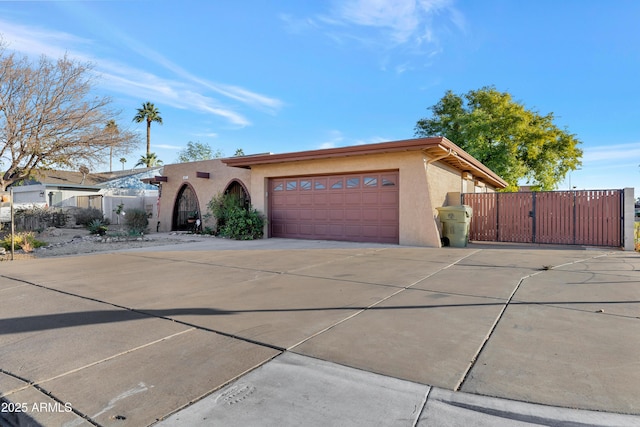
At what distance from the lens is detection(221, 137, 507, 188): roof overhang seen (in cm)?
1113

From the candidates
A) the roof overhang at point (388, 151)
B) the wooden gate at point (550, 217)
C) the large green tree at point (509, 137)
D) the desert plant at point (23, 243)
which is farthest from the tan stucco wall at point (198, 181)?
the large green tree at point (509, 137)

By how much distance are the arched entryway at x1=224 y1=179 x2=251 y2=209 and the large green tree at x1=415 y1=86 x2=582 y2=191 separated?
1609cm

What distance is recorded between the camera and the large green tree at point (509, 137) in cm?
2481

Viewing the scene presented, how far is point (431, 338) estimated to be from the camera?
3680 millimetres

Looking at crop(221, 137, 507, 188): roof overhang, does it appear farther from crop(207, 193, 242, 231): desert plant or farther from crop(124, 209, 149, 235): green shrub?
crop(124, 209, 149, 235): green shrub

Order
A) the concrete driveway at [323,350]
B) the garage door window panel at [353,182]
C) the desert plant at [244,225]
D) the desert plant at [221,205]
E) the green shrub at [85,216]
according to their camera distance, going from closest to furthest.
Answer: the concrete driveway at [323,350]
the garage door window panel at [353,182]
the desert plant at [244,225]
the desert plant at [221,205]
the green shrub at [85,216]

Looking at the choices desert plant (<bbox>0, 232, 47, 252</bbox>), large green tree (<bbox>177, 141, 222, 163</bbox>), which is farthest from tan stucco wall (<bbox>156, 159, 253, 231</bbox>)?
large green tree (<bbox>177, 141, 222, 163</bbox>)

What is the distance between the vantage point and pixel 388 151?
39.5 ft

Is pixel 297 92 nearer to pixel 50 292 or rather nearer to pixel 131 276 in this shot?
pixel 131 276

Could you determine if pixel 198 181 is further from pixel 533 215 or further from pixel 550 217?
pixel 550 217

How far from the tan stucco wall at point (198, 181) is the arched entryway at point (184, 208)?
0.72ft

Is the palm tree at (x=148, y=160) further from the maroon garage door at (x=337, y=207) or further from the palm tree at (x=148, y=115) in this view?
the maroon garage door at (x=337, y=207)

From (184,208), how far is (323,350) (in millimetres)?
18501

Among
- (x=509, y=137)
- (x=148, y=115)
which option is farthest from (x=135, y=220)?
(x=148, y=115)
